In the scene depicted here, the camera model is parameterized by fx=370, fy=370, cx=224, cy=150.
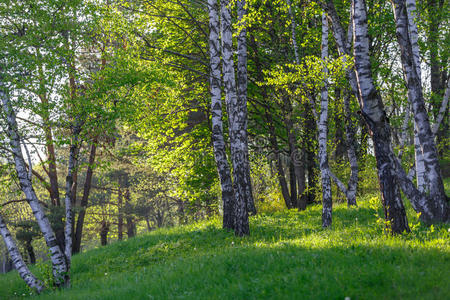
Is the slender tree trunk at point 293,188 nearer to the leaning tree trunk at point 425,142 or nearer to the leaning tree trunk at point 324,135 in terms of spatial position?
the leaning tree trunk at point 324,135

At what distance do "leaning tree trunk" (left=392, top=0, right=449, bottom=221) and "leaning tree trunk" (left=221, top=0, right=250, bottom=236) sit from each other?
5627 mm

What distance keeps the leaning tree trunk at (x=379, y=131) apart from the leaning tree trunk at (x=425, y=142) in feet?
5.58

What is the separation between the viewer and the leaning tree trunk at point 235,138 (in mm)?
13086

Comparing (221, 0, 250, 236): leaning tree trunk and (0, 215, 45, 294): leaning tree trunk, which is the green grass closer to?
(0, 215, 45, 294): leaning tree trunk

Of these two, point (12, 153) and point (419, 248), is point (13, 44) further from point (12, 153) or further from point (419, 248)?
point (419, 248)

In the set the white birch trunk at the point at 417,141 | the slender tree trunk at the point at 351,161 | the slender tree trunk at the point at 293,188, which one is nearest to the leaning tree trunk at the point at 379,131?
the white birch trunk at the point at 417,141

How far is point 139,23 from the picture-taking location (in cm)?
1650

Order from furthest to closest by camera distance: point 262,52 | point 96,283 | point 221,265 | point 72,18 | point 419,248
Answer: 1. point 262,52
2. point 72,18
3. point 96,283
4. point 221,265
5. point 419,248

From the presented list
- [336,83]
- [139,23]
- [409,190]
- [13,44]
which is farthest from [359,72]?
[139,23]

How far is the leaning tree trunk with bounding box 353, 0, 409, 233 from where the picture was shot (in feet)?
27.1

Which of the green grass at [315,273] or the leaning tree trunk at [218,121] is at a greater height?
the leaning tree trunk at [218,121]

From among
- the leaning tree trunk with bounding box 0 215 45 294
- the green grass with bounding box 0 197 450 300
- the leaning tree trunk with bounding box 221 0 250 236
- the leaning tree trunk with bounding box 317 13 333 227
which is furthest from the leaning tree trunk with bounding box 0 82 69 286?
the leaning tree trunk with bounding box 317 13 333 227

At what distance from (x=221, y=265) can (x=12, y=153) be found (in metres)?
7.45

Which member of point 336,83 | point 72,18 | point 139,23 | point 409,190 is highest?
point 139,23
